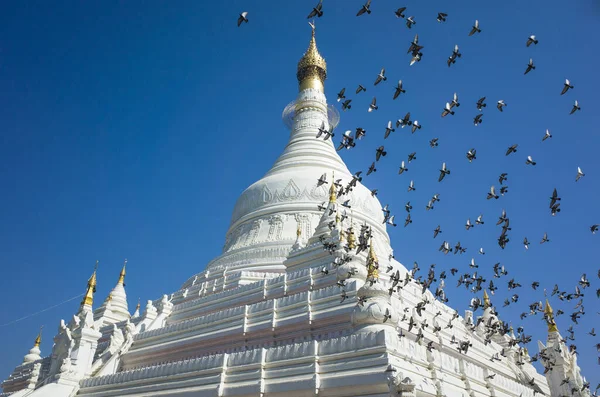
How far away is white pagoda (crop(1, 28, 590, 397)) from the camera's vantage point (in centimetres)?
1460

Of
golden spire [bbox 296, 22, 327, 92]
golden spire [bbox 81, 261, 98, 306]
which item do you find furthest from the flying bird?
golden spire [bbox 296, 22, 327, 92]

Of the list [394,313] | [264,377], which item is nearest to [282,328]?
[264,377]

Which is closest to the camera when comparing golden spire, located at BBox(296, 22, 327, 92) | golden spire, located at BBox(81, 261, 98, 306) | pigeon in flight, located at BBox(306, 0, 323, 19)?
pigeon in flight, located at BBox(306, 0, 323, 19)

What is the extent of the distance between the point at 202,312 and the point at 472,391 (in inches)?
543

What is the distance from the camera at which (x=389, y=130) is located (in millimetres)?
12094

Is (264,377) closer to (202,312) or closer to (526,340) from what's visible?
(526,340)

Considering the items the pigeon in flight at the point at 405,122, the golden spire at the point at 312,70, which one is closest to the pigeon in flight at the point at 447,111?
the pigeon in flight at the point at 405,122

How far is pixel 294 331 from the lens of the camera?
1838 cm

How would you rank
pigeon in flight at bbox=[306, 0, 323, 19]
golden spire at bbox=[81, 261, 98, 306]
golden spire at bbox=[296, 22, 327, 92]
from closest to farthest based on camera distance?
pigeon in flight at bbox=[306, 0, 323, 19] < golden spire at bbox=[81, 261, 98, 306] < golden spire at bbox=[296, 22, 327, 92]

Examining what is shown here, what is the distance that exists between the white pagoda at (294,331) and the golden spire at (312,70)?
28.3 ft

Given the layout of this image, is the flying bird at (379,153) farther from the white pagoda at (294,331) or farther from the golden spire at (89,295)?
the golden spire at (89,295)

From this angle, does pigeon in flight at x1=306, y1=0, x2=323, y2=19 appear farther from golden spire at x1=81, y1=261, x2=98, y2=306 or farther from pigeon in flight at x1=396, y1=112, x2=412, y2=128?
golden spire at x1=81, y1=261, x2=98, y2=306

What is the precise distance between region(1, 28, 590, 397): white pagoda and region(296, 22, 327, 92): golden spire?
8.64m

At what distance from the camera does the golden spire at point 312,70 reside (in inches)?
1706
